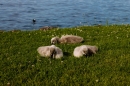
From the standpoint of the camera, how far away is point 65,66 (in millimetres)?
11539

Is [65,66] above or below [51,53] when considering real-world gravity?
below

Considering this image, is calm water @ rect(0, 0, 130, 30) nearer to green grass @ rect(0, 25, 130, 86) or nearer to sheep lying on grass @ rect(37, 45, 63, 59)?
green grass @ rect(0, 25, 130, 86)

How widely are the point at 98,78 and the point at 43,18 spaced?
2755 centimetres

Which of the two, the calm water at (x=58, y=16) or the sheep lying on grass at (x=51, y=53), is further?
the calm water at (x=58, y=16)

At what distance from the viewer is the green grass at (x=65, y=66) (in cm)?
1027

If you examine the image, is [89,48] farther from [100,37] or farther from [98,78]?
[100,37]

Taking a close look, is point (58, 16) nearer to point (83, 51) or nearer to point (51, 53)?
point (83, 51)

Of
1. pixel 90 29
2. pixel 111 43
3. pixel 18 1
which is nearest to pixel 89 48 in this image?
pixel 111 43

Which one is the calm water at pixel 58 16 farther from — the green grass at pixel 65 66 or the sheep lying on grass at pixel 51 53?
the sheep lying on grass at pixel 51 53

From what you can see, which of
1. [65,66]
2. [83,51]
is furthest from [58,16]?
[65,66]

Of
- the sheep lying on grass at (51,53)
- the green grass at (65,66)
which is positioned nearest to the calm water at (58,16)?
the green grass at (65,66)

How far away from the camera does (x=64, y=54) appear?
42.6 feet

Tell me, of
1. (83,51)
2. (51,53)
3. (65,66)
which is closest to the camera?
(65,66)

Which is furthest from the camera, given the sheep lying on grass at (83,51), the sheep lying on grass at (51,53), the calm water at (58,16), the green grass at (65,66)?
the calm water at (58,16)
